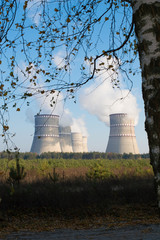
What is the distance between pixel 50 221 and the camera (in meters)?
8.16

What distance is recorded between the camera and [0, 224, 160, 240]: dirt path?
5.50m

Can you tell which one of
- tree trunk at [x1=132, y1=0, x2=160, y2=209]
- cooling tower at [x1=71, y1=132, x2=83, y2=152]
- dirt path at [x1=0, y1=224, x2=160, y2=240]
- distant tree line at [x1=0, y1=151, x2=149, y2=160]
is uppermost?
cooling tower at [x1=71, y1=132, x2=83, y2=152]

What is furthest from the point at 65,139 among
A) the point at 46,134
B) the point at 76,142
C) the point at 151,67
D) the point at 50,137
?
the point at 151,67

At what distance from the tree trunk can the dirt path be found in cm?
341

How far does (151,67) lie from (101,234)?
4.48 meters

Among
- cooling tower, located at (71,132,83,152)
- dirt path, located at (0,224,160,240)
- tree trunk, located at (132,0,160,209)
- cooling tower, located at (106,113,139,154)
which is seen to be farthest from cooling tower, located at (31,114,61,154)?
tree trunk, located at (132,0,160,209)

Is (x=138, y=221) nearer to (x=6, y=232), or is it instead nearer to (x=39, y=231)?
(x=39, y=231)

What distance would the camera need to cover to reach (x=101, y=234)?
5.91 meters

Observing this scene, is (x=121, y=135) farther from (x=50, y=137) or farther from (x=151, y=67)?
(x=151, y=67)

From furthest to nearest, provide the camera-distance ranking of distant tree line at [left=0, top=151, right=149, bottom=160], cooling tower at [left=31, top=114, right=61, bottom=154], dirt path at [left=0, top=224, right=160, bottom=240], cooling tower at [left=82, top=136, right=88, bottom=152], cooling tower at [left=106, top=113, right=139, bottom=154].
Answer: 1. cooling tower at [left=82, top=136, right=88, bottom=152]
2. distant tree line at [left=0, top=151, right=149, bottom=160]
3. cooling tower at [left=31, top=114, right=61, bottom=154]
4. cooling tower at [left=106, top=113, right=139, bottom=154]
5. dirt path at [left=0, top=224, right=160, bottom=240]

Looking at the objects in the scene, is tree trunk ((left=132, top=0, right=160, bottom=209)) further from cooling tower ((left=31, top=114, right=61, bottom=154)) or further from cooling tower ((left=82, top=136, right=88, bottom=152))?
cooling tower ((left=82, top=136, right=88, bottom=152))

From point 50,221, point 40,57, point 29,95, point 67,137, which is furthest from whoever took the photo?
point 67,137

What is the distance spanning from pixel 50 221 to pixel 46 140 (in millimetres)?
35085

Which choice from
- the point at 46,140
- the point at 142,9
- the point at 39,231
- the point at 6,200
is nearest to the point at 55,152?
the point at 46,140
